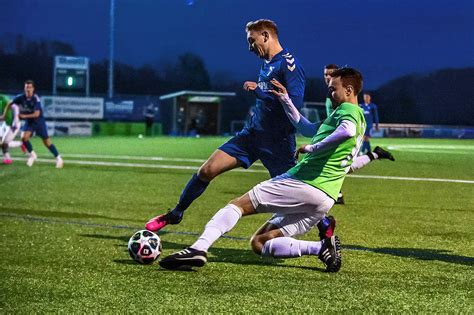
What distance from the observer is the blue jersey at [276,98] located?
783 cm

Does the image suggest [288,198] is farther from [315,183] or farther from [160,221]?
[160,221]

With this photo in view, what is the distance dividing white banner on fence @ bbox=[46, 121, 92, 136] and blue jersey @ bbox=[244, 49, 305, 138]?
4721 cm

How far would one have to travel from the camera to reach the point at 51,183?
53.8 ft

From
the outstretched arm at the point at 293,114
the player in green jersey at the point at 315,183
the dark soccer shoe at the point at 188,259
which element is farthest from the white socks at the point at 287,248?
the outstretched arm at the point at 293,114

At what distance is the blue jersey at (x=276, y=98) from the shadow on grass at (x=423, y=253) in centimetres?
151

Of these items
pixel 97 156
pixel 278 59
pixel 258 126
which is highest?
pixel 278 59

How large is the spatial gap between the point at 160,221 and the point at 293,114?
6.39 feet

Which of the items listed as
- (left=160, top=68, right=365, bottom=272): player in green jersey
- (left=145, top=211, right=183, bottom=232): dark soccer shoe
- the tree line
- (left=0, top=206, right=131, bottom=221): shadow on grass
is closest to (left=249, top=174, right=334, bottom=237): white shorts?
(left=160, top=68, right=365, bottom=272): player in green jersey

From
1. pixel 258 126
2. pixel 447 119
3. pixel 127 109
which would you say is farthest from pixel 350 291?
pixel 447 119

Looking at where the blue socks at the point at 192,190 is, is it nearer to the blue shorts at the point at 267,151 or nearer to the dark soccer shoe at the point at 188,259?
the blue shorts at the point at 267,151

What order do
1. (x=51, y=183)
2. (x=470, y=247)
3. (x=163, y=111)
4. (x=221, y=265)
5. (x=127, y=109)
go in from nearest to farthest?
1. (x=221, y=265)
2. (x=470, y=247)
3. (x=51, y=183)
4. (x=127, y=109)
5. (x=163, y=111)

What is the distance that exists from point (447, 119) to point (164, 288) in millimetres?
84411

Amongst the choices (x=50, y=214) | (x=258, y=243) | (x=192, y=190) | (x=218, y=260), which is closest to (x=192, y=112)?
(x=50, y=214)

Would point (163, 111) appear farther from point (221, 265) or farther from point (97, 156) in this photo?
point (221, 265)
